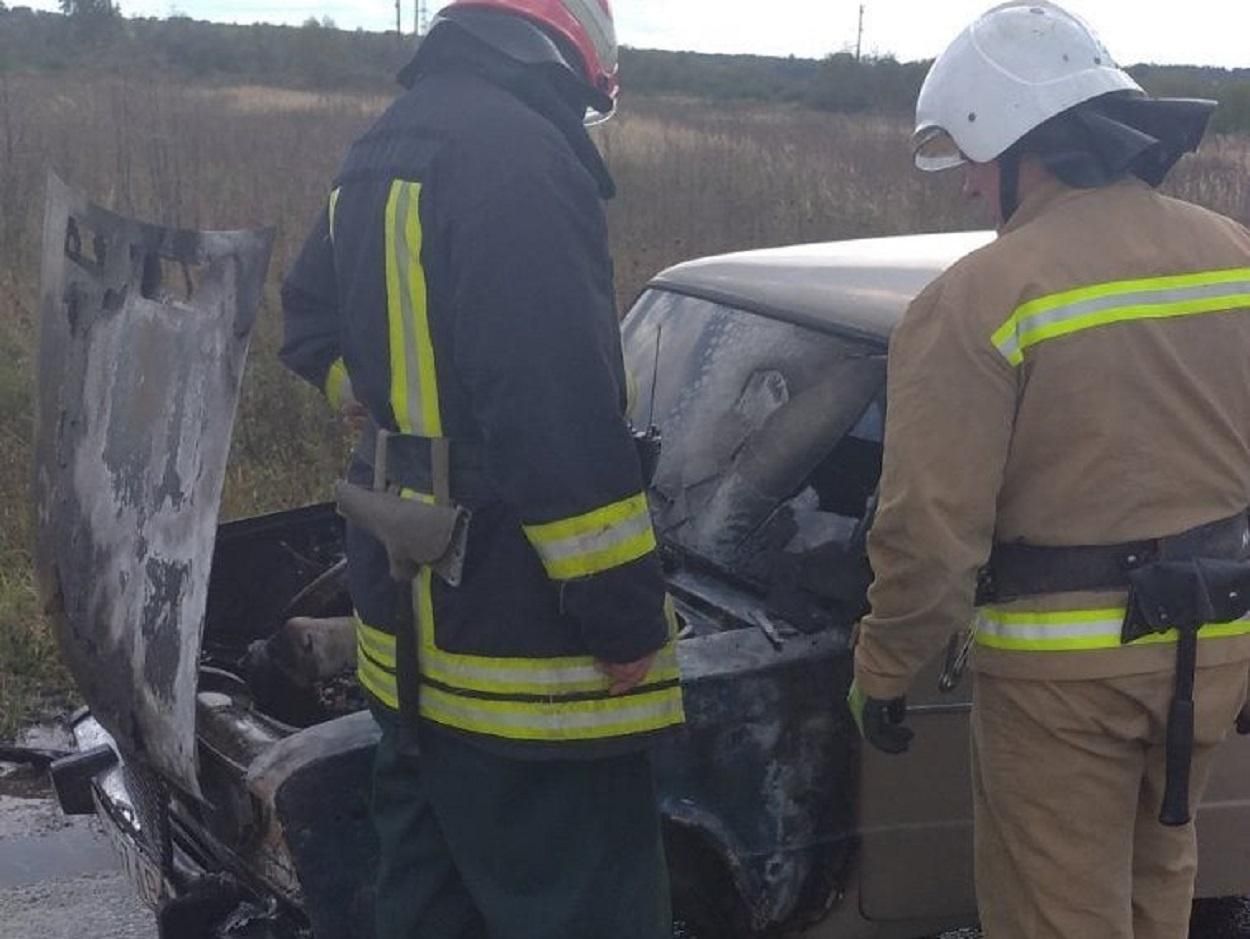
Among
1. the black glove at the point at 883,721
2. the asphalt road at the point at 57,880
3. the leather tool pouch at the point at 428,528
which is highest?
the leather tool pouch at the point at 428,528

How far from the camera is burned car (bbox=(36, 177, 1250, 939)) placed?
2.44 metres

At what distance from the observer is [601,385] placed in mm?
1993

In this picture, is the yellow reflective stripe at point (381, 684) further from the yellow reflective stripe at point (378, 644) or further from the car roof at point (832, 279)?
the car roof at point (832, 279)

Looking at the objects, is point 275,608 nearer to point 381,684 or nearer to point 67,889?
point 67,889

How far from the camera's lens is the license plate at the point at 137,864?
2.72 m

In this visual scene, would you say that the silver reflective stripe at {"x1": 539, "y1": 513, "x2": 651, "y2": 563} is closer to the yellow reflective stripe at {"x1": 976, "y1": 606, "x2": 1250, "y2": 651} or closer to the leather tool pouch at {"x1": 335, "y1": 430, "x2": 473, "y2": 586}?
the leather tool pouch at {"x1": 335, "y1": 430, "x2": 473, "y2": 586}

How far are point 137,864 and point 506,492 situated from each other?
1296 mm

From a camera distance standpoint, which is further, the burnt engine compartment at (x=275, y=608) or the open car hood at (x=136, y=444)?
the burnt engine compartment at (x=275, y=608)

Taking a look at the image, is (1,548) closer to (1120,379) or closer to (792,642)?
(792,642)

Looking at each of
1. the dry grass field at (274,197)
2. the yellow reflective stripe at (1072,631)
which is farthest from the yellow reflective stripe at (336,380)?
the dry grass field at (274,197)

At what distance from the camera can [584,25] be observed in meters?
2.20

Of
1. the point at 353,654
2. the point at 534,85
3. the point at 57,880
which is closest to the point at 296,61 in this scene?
the point at 57,880

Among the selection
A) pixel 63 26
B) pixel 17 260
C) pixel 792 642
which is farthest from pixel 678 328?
pixel 63 26

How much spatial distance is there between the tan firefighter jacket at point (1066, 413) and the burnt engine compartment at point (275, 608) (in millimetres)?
1215
